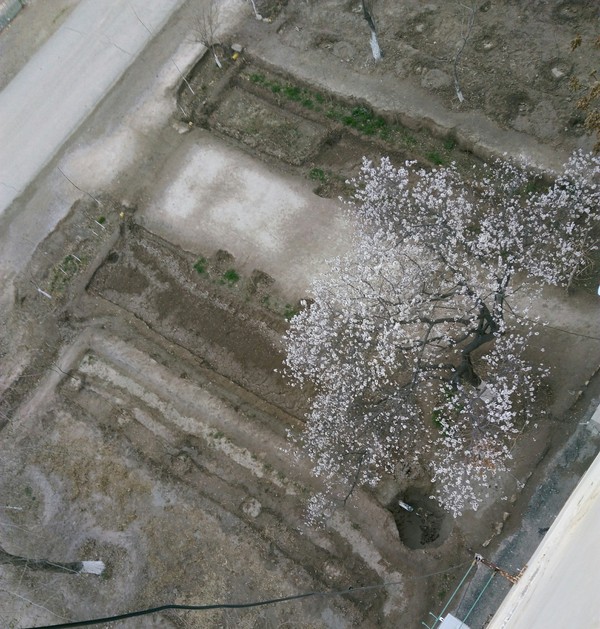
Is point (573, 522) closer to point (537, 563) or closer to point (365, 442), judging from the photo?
point (537, 563)

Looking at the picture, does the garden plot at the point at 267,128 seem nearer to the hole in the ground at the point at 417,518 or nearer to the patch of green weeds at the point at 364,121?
the patch of green weeds at the point at 364,121

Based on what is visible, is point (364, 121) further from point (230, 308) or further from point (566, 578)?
point (566, 578)

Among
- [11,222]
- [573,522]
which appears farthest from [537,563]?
[11,222]

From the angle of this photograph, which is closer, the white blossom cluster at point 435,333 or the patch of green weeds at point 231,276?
the white blossom cluster at point 435,333

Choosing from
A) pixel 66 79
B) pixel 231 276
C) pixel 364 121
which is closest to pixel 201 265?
pixel 231 276

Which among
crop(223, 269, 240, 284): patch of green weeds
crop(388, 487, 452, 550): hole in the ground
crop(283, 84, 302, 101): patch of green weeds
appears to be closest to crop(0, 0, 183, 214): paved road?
crop(283, 84, 302, 101): patch of green weeds

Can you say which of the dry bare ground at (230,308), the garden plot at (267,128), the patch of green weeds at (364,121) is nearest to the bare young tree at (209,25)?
the dry bare ground at (230,308)
